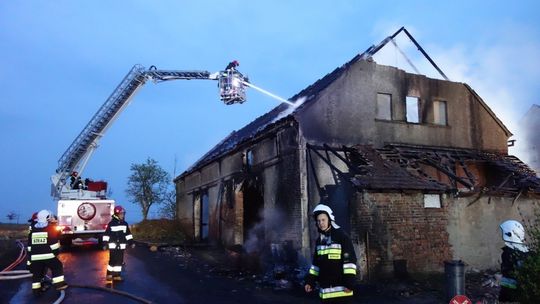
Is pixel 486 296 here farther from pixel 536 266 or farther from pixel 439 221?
pixel 536 266

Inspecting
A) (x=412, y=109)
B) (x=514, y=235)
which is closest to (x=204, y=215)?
(x=412, y=109)

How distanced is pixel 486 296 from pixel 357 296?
106 inches

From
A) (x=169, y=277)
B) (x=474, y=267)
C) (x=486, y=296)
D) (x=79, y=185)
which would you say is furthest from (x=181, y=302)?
(x=79, y=185)

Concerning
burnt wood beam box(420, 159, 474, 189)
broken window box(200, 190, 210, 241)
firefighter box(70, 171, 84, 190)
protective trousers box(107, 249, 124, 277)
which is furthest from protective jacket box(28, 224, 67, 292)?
broken window box(200, 190, 210, 241)

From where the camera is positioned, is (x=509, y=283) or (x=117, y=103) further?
(x=117, y=103)

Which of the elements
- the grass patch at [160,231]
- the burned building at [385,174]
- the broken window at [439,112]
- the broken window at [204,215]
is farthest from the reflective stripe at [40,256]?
the grass patch at [160,231]

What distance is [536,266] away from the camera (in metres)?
4.89

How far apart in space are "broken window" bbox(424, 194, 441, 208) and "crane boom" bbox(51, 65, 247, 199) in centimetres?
830

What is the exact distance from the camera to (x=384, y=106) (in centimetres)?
1573

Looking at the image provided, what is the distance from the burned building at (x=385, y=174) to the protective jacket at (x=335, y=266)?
6638mm

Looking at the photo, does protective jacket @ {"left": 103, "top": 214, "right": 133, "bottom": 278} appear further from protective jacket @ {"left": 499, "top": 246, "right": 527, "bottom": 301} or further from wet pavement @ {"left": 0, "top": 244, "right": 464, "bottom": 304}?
protective jacket @ {"left": 499, "top": 246, "right": 527, "bottom": 301}

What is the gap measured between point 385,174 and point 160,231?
55.3 feet

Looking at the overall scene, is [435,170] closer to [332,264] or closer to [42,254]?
[332,264]

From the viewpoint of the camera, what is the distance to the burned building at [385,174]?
39.5 feet
